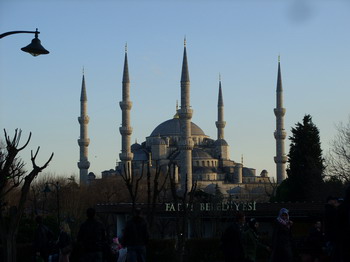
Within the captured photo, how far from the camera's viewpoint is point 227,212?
38.4 meters

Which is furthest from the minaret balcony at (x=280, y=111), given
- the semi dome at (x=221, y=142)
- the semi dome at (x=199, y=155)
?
the semi dome at (x=199, y=155)

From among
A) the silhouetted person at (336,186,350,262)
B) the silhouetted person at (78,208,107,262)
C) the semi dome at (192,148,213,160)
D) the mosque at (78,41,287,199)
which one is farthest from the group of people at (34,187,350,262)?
the semi dome at (192,148,213,160)

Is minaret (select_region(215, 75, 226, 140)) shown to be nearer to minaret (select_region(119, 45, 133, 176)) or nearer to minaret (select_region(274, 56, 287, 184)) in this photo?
minaret (select_region(274, 56, 287, 184))

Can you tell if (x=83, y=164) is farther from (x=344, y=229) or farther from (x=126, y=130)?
(x=344, y=229)

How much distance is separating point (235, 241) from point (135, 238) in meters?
1.55

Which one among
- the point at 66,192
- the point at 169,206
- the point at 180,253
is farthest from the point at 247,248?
the point at 66,192

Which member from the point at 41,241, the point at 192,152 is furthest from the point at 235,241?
the point at 192,152

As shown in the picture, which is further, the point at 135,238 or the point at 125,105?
the point at 125,105

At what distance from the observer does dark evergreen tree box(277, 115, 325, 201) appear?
166 feet

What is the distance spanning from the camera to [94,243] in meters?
11.2

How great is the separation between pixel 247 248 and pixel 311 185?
39017 millimetres

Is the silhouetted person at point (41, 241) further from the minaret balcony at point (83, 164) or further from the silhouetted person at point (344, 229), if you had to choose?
the minaret balcony at point (83, 164)

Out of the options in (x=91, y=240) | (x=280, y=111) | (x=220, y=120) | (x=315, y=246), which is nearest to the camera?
(x=315, y=246)

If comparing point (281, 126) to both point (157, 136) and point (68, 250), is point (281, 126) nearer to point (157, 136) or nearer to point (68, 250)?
point (157, 136)
